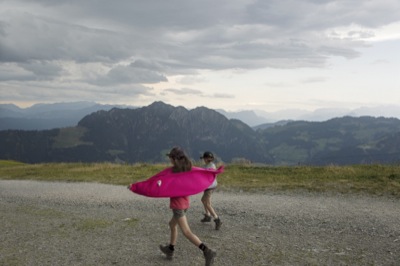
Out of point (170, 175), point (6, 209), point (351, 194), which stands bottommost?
point (6, 209)

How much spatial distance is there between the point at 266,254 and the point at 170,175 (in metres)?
3.36

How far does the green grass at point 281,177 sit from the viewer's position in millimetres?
18359

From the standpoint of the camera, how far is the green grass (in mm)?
18359

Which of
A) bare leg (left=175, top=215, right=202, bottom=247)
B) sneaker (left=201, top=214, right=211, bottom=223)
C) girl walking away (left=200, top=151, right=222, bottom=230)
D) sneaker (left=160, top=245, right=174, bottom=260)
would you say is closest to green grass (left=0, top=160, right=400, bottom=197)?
sneaker (left=201, top=214, right=211, bottom=223)

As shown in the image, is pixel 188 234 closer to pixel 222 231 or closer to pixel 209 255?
pixel 209 255

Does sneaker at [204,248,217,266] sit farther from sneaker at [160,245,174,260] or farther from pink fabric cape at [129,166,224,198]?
pink fabric cape at [129,166,224,198]

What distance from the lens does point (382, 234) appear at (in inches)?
439

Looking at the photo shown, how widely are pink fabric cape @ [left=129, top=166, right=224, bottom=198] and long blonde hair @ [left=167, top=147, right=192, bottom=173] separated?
11 centimetres

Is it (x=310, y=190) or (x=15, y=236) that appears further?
(x=310, y=190)

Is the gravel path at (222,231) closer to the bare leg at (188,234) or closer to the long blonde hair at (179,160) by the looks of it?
the bare leg at (188,234)

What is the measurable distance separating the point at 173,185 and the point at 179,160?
1.96 ft

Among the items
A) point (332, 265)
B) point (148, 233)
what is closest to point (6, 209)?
point (148, 233)

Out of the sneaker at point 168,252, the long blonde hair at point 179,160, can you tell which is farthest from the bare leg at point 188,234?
the long blonde hair at point 179,160

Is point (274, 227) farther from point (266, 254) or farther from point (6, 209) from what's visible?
point (6, 209)
